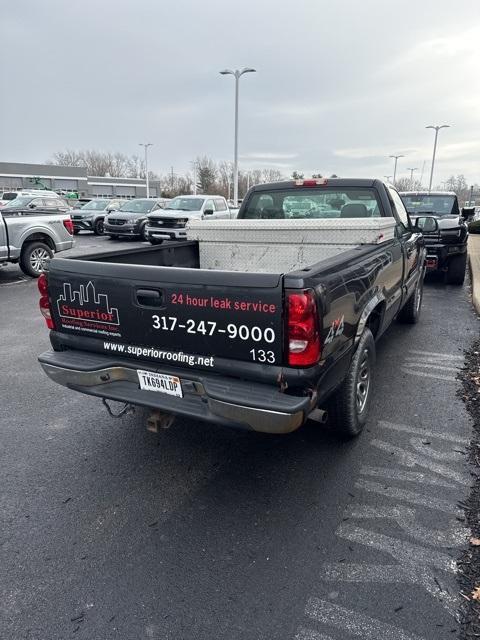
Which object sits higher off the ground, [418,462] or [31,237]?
[31,237]

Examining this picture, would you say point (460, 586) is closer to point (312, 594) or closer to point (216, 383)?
point (312, 594)

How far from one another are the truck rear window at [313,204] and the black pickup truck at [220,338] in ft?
4.62

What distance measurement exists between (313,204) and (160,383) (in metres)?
3.21

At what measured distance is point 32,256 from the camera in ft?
35.2

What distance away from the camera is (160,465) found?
10.9 feet

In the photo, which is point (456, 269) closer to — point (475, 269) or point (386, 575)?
point (475, 269)

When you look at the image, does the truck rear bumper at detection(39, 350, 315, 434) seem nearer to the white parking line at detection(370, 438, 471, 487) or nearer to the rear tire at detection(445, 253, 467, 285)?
the white parking line at detection(370, 438, 471, 487)

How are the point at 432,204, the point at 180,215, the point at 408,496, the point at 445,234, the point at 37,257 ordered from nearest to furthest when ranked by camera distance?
1. the point at 408,496
2. the point at 445,234
3. the point at 37,257
4. the point at 432,204
5. the point at 180,215

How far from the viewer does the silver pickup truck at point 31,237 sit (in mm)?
10141

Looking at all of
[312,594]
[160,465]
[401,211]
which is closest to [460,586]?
[312,594]

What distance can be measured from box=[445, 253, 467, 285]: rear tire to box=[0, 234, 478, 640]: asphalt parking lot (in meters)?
6.33

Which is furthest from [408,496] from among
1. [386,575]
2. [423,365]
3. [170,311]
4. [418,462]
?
[423,365]

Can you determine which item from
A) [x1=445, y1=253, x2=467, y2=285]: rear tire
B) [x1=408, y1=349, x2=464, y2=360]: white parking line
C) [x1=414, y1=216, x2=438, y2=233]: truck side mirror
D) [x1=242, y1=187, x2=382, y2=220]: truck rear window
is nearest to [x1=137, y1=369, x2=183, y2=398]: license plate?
[x1=242, y1=187, x2=382, y2=220]: truck rear window

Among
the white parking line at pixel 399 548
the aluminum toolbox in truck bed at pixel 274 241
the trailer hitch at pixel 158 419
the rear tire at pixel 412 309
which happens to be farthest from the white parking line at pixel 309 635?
the rear tire at pixel 412 309
